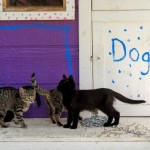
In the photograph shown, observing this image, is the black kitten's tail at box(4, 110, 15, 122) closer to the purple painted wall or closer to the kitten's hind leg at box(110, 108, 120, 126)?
the purple painted wall

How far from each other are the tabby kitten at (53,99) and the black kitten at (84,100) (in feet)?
0.76

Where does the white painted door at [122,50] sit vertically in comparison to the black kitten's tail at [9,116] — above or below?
above

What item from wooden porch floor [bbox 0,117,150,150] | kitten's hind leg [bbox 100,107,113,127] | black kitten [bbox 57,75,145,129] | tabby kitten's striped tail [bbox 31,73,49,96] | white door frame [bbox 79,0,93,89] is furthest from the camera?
white door frame [bbox 79,0,93,89]

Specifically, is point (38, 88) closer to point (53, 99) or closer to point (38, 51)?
point (53, 99)

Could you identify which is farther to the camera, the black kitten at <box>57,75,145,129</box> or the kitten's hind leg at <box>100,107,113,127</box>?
the kitten's hind leg at <box>100,107,113,127</box>

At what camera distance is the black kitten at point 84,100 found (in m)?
5.50

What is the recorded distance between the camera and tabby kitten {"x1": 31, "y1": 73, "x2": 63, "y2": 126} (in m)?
5.76

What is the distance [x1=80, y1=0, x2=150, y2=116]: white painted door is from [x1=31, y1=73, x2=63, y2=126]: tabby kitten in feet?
2.10

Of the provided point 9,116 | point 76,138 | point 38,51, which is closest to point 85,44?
point 38,51

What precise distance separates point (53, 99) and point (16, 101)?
504 millimetres

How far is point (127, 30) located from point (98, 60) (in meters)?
0.58

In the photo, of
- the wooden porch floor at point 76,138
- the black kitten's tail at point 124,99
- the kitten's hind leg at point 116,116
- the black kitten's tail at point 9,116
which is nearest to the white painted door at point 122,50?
the black kitten's tail at point 124,99

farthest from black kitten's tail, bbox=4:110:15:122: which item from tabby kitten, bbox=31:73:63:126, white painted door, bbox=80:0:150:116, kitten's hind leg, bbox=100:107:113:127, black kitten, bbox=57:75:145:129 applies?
kitten's hind leg, bbox=100:107:113:127

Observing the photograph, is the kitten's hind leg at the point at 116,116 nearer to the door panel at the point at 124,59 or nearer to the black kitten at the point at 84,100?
the black kitten at the point at 84,100
